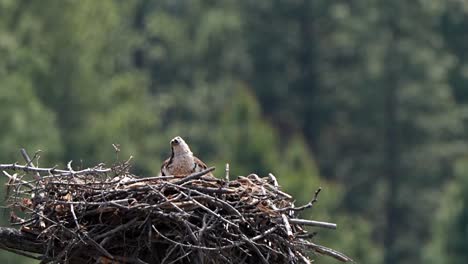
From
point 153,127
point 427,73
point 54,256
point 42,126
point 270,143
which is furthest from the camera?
point 427,73

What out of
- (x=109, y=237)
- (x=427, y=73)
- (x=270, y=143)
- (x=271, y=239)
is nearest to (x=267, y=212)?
(x=271, y=239)

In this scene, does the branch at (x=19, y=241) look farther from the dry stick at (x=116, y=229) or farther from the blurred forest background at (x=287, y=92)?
the blurred forest background at (x=287, y=92)

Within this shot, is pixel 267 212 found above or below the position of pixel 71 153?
below

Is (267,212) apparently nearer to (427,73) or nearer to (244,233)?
(244,233)

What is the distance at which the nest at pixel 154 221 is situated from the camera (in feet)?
40.5

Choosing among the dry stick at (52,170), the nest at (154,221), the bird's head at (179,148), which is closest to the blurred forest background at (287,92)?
the bird's head at (179,148)

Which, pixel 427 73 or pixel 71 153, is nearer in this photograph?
pixel 71 153

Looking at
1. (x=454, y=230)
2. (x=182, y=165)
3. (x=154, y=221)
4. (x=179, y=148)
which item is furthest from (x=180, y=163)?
(x=454, y=230)

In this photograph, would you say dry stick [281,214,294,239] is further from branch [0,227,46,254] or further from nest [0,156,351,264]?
branch [0,227,46,254]

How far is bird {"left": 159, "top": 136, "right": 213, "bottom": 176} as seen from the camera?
14766 mm

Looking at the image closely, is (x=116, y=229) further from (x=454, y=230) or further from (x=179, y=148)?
(x=454, y=230)

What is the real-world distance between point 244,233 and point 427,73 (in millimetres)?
46030

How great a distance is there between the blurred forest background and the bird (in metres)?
29.7

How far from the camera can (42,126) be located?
146ft
